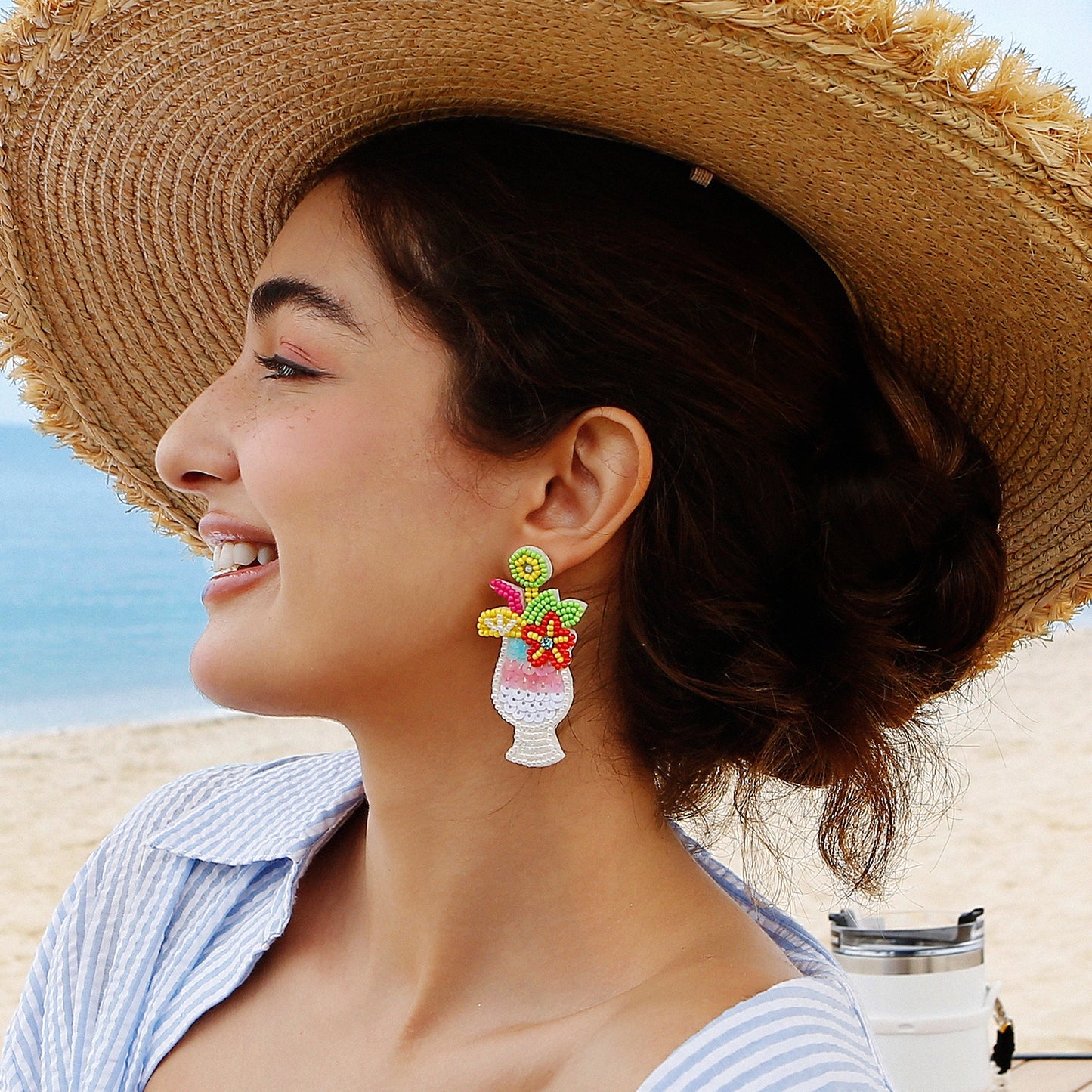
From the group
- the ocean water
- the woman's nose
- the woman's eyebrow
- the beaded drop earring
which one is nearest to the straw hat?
the woman's eyebrow

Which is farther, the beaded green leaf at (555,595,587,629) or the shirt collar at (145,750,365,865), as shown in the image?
Result: the shirt collar at (145,750,365,865)

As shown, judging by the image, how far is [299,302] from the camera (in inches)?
50.0

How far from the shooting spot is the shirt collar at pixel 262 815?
1479mm

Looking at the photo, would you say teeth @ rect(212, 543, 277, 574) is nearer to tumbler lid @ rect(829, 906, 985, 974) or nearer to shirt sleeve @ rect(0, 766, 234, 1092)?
shirt sleeve @ rect(0, 766, 234, 1092)

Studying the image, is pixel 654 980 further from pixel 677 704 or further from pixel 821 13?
pixel 821 13

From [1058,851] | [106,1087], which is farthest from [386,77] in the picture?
[1058,851]

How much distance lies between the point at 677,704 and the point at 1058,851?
6.49m

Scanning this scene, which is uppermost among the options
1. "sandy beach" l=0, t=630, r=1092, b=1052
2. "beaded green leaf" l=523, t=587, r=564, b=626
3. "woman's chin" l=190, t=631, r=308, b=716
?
"beaded green leaf" l=523, t=587, r=564, b=626

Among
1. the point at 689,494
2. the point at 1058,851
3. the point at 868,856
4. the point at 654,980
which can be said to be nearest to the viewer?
the point at 654,980

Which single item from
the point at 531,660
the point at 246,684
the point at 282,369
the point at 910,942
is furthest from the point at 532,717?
the point at 910,942

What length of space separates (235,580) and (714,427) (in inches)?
20.0

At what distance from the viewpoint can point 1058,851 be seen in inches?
276

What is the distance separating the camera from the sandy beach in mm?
5469

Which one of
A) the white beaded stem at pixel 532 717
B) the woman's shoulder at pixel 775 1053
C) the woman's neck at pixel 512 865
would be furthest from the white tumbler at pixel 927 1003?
the white beaded stem at pixel 532 717
